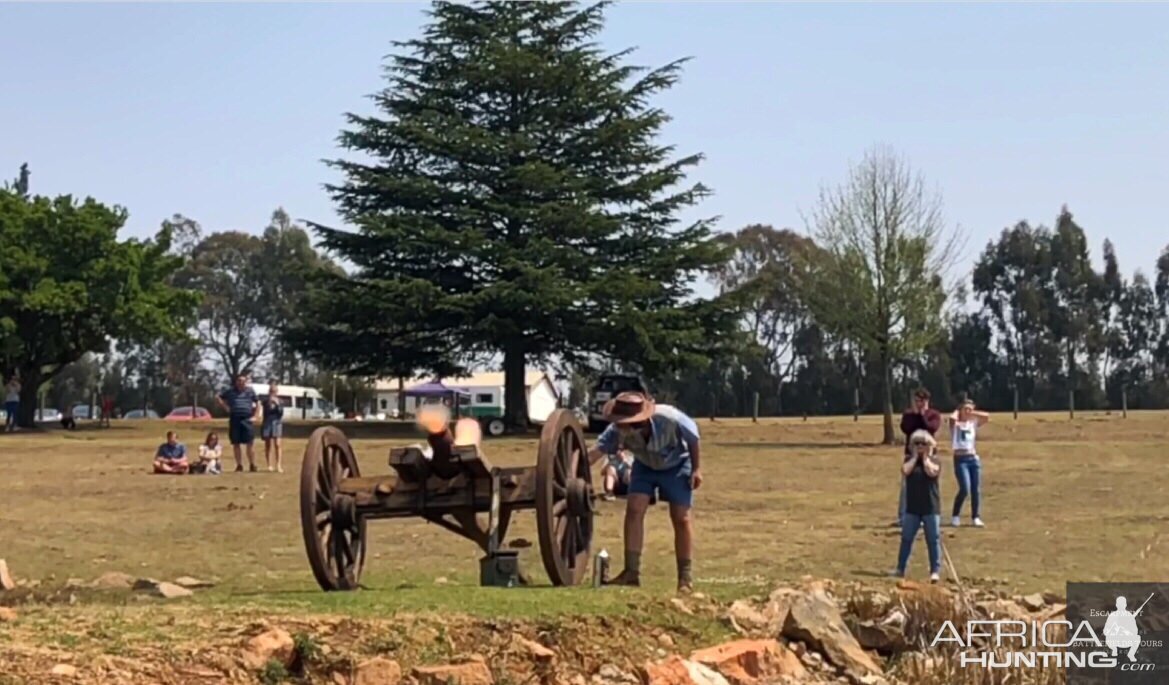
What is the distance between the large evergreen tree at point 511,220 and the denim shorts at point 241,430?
18.8m

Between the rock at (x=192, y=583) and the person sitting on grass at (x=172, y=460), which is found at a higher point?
the person sitting on grass at (x=172, y=460)

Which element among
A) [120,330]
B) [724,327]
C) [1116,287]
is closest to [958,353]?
[1116,287]

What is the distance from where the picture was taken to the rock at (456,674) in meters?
9.55

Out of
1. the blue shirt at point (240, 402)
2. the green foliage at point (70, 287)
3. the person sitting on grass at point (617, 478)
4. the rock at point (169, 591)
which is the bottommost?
the rock at point (169, 591)

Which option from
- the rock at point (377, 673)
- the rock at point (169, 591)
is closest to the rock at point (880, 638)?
the rock at point (377, 673)

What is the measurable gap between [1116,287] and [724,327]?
189 ft

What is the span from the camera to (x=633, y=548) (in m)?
13.1

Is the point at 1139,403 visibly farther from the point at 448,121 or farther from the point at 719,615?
the point at 719,615

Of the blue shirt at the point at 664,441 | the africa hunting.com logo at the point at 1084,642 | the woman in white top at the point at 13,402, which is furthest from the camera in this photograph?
the woman in white top at the point at 13,402

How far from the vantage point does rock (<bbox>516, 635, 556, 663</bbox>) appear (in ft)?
34.1

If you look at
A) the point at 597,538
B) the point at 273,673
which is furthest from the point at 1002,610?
the point at 273,673

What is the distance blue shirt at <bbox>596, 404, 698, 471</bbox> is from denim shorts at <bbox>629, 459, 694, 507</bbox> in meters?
0.05

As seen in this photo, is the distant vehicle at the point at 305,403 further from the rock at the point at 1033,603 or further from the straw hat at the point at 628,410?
the straw hat at the point at 628,410

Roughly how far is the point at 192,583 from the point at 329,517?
8.34 ft
